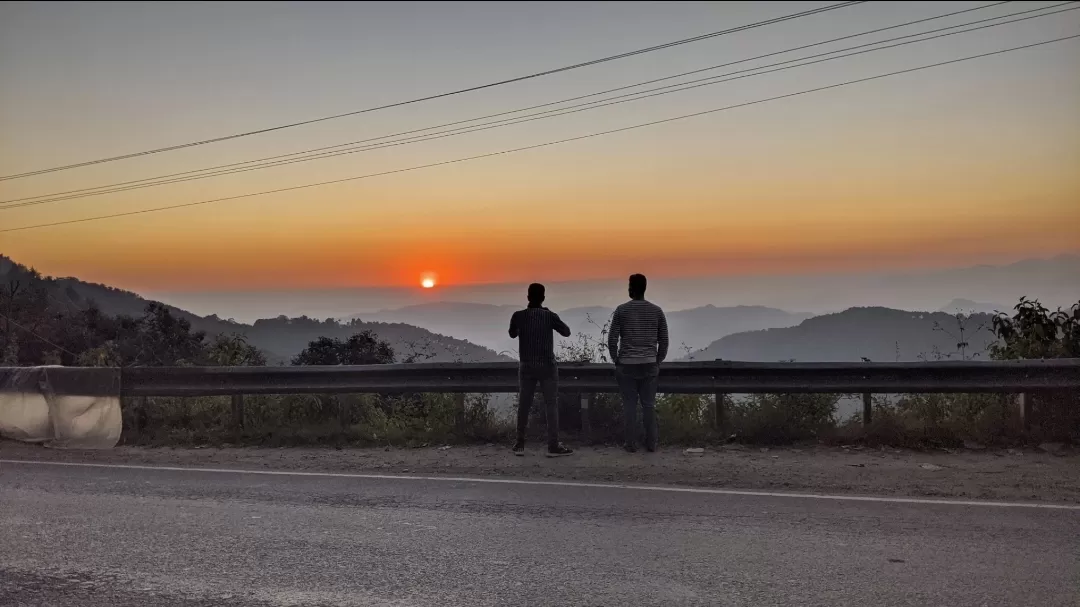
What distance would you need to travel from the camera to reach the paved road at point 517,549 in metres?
4.56

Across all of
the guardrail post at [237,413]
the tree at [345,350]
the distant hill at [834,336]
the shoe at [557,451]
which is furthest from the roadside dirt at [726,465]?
the tree at [345,350]

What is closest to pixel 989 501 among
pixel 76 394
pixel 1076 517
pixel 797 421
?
pixel 1076 517

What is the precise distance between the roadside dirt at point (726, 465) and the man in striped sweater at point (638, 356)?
0.39m

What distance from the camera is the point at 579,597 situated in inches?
176

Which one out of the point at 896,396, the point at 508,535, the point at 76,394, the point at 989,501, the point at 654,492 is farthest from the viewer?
the point at 76,394

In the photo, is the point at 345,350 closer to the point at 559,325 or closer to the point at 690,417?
the point at 559,325

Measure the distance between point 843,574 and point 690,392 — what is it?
5.35 m

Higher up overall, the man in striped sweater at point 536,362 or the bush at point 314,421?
the man in striped sweater at point 536,362

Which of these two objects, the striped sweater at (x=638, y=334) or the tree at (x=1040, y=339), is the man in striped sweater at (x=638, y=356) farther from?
the tree at (x=1040, y=339)

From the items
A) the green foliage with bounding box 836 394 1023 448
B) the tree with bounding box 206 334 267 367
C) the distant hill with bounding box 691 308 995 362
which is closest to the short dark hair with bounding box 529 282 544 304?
the green foliage with bounding box 836 394 1023 448

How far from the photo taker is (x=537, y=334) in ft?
31.4

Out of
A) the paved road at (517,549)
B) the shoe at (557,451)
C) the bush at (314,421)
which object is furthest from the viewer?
the bush at (314,421)

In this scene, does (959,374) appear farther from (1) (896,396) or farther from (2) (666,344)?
(2) (666,344)

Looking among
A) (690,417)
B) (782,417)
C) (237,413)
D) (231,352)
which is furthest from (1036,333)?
(231,352)
